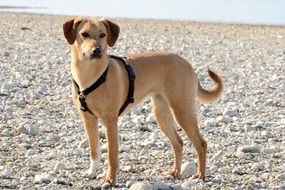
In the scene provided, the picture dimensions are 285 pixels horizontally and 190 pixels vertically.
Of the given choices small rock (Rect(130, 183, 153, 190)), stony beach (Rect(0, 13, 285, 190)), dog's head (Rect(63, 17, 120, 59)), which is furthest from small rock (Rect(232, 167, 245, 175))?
dog's head (Rect(63, 17, 120, 59))

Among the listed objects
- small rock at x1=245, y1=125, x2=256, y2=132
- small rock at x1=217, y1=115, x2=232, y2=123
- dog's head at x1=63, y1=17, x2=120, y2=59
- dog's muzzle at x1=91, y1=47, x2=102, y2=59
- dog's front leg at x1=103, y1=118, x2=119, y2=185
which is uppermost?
dog's head at x1=63, y1=17, x2=120, y2=59

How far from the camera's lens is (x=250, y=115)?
11781 millimetres

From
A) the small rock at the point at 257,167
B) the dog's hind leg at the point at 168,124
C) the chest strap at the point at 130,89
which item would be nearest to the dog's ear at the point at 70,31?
the chest strap at the point at 130,89

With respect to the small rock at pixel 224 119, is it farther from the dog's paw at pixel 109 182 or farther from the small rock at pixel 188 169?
the dog's paw at pixel 109 182

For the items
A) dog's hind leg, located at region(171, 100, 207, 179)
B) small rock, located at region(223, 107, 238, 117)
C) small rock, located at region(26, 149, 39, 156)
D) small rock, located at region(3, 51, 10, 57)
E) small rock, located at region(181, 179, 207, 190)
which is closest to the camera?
small rock, located at region(181, 179, 207, 190)

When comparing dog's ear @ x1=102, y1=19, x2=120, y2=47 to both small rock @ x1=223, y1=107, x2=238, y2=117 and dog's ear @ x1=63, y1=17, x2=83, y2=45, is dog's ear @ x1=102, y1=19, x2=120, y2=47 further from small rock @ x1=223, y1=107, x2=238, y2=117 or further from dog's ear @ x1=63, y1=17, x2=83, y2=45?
small rock @ x1=223, y1=107, x2=238, y2=117

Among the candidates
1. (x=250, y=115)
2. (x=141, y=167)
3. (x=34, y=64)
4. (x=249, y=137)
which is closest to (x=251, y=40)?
(x=34, y=64)

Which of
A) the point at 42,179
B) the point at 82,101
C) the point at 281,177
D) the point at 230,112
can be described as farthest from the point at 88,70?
the point at 230,112

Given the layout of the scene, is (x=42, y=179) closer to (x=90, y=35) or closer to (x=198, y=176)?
(x=90, y=35)

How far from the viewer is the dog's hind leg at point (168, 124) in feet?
26.8

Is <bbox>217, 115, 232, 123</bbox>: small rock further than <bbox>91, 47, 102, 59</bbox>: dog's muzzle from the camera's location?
Yes

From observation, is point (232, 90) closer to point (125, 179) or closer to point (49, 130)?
point (49, 130)

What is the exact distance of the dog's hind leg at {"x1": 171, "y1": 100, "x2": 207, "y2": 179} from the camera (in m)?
7.89

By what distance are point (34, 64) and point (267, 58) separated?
23.0 feet
